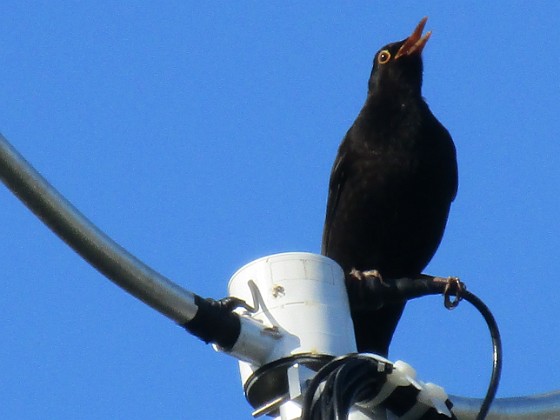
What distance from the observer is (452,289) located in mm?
3348

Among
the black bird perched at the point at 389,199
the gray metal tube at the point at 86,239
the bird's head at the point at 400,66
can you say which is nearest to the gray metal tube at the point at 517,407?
the gray metal tube at the point at 86,239

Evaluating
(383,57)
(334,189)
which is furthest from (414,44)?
(334,189)

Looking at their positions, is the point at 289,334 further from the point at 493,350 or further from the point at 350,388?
the point at 493,350

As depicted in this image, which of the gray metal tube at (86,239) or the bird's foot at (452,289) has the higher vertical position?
the bird's foot at (452,289)

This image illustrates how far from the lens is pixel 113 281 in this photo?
2.26 m

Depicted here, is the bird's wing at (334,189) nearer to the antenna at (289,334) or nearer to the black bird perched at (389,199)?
the black bird perched at (389,199)

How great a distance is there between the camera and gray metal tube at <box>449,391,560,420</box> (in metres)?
2.62

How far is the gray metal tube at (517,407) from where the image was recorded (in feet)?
8.61

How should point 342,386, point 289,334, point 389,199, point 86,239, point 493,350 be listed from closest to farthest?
point 86,239 < point 342,386 < point 289,334 < point 493,350 < point 389,199

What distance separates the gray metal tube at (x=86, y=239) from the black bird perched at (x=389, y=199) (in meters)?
3.54

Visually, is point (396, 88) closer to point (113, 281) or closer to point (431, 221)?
point (431, 221)

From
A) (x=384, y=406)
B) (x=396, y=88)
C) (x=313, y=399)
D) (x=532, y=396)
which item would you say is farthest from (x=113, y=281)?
(x=396, y=88)

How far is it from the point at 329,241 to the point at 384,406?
3.87 metres

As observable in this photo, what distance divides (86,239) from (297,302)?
54 cm
